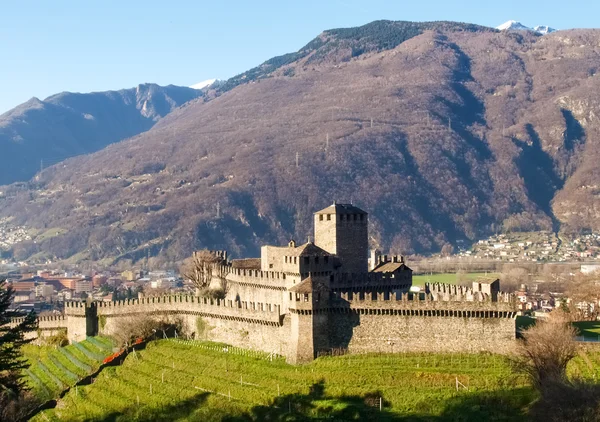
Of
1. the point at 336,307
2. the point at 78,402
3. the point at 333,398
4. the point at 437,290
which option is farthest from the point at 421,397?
the point at 78,402

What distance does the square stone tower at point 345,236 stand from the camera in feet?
253

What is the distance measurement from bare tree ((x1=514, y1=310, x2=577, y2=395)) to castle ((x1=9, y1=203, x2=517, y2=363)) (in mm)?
1806

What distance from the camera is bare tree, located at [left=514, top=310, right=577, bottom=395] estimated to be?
192 feet

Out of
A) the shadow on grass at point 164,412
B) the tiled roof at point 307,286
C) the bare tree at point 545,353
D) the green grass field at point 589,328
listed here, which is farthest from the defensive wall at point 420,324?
the shadow on grass at point 164,412

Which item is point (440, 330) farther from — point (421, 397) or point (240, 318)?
point (240, 318)

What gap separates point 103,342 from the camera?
281 feet

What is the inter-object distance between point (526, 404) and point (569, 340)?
20.9 feet

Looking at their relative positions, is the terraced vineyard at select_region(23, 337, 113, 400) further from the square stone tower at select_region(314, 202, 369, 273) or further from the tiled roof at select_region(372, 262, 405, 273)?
the tiled roof at select_region(372, 262, 405, 273)

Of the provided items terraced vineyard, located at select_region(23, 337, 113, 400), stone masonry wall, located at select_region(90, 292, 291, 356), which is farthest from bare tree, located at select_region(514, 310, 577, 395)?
terraced vineyard, located at select_region(23, 337, 113, 400)

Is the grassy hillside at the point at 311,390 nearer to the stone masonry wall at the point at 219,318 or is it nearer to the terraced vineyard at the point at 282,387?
the terraced vineyard at the point at 282,387

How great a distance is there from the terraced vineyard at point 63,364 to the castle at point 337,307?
10.4ft

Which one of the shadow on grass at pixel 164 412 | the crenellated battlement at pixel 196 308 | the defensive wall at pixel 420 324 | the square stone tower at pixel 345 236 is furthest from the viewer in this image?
A: the square stone tower at pixel 345 236

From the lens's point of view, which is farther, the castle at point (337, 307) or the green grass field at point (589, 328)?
the green grass field at point (589, 328)

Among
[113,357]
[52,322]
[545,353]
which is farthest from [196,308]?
[545,353]
